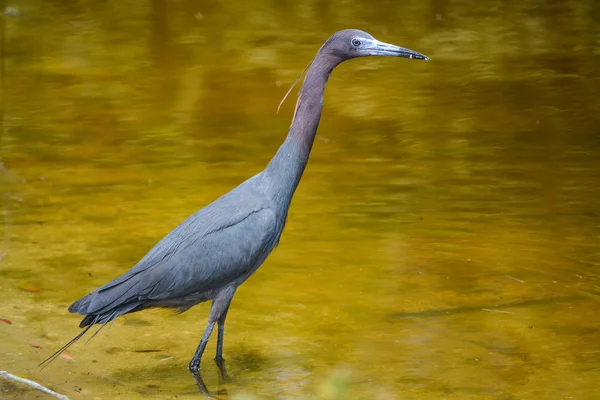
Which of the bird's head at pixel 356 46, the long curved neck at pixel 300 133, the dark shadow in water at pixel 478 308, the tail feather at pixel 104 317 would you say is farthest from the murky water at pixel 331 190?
the bird's head at pixel 356 46

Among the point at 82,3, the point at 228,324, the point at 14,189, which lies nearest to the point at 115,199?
the point at 14,189

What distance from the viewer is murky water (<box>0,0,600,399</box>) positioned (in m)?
5.62

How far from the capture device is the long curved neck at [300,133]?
5.65m

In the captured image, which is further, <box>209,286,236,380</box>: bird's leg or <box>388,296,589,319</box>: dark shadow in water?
<box>388,296,589,319</box>: dark shadow in water

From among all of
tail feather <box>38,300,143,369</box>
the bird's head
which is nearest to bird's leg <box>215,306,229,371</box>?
tail feather <box>38,300,143,369</box>

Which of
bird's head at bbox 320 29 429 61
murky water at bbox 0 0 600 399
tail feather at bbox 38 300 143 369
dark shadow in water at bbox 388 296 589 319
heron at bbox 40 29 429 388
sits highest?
bird's head at bbox 320 29 429 61

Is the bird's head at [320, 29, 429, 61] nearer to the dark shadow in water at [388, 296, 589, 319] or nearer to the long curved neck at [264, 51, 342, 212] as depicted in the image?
the long curved neck at [264, 51, 342, 212]

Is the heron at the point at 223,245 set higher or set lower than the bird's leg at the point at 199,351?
higher

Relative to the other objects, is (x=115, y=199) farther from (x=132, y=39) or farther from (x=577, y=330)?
(x=132, y=39)

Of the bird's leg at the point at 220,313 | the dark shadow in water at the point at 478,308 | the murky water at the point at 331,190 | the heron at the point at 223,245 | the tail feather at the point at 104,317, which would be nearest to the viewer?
the tail feather at the point at 104,317

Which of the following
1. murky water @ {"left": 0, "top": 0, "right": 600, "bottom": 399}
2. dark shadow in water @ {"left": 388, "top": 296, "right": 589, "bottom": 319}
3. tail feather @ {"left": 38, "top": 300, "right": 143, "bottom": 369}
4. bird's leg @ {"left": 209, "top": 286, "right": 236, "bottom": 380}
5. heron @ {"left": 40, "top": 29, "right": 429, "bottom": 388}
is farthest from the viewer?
dark shadow in water @ {"left": 388, "top": 296, "right": 589, "bottom": 319}

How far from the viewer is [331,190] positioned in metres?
8.24

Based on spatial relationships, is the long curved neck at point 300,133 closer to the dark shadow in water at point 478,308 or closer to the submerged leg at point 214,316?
the submerged leg at point 214,316

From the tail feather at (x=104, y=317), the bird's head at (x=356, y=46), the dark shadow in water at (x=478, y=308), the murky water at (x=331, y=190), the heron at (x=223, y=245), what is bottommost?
the dark shadow in water at (x=478, y=308)
